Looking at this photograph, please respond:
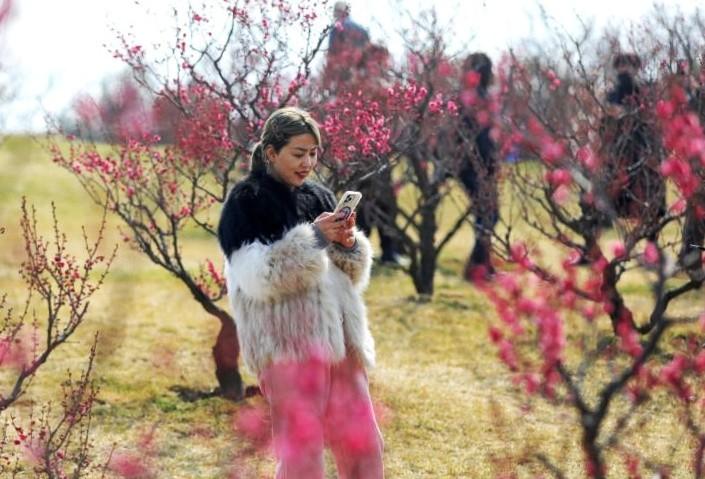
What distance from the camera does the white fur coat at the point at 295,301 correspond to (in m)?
3.82

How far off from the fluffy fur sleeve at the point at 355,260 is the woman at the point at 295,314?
84mm

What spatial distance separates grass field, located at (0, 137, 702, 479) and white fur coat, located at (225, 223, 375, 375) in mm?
636

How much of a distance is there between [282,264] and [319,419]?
0.56 metres

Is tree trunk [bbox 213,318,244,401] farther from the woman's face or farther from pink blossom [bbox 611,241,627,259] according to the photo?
the woman's face

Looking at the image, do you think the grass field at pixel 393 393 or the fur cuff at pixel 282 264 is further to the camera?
the grass field at pixel 393 393

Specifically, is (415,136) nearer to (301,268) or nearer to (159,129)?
(159,129)

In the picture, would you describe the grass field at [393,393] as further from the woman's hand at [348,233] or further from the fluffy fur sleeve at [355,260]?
the woman's hand at [348,233]

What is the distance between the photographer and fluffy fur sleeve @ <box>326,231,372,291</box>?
4117 mm

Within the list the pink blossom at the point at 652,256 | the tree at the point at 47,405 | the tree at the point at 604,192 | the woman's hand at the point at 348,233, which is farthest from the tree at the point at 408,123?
the woman's hand at the point at 348,233

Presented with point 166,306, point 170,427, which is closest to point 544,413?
point 170,427

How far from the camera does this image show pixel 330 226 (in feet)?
12.8

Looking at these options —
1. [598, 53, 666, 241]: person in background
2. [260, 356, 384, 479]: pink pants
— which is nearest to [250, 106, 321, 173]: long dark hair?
[260, 356, 384, 479]: pink pants

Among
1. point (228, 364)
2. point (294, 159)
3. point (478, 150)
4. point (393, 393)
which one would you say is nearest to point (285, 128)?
point (294, 159)

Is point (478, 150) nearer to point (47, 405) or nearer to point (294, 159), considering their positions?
point (47, 405)
